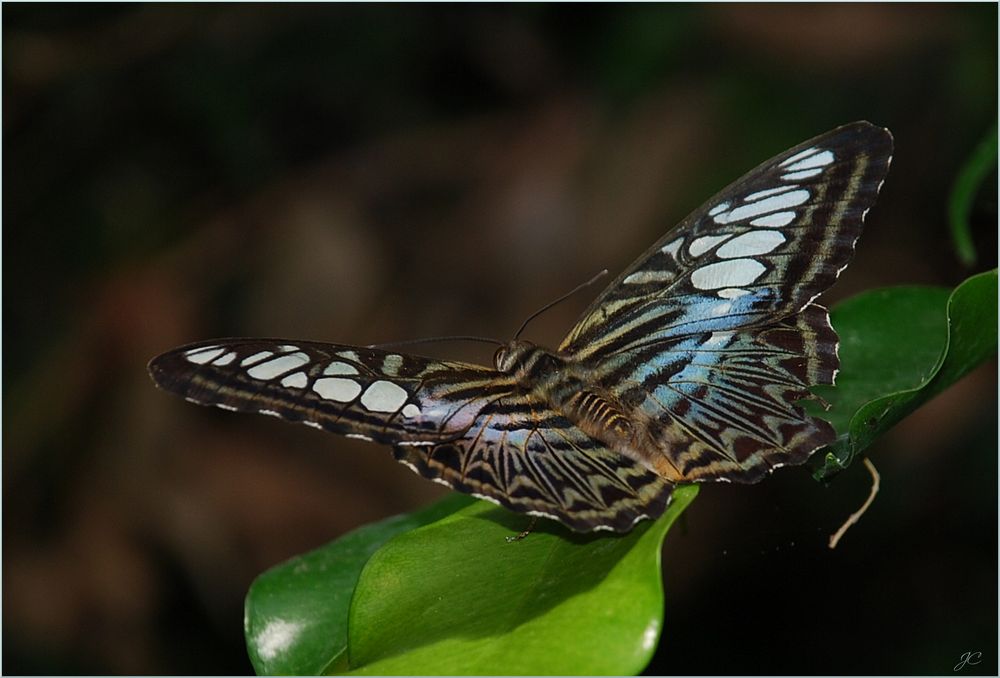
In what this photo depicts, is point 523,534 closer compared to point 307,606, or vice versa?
point 523,534

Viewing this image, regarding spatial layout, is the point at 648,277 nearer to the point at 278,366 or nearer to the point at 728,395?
the point at 728,395

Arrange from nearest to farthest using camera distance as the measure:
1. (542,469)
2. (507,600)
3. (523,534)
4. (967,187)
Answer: (507,600) → (523,534) → (542,469) → (967,187)

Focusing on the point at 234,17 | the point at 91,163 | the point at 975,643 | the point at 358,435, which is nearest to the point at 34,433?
the point at 91,163

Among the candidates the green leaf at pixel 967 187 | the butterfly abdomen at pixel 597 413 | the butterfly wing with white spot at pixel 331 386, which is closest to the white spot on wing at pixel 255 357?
the butterfly wing with white spot at pixel 331 386

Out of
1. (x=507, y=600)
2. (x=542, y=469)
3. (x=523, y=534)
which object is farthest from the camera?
(x=542, y=469)

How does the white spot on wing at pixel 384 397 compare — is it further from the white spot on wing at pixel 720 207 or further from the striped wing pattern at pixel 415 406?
the white spot on wing at pixel 720 207

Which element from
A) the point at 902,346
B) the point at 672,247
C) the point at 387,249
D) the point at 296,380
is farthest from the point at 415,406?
the point at 387,249

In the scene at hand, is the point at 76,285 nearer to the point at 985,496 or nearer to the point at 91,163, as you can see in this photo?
the point at 91,163
